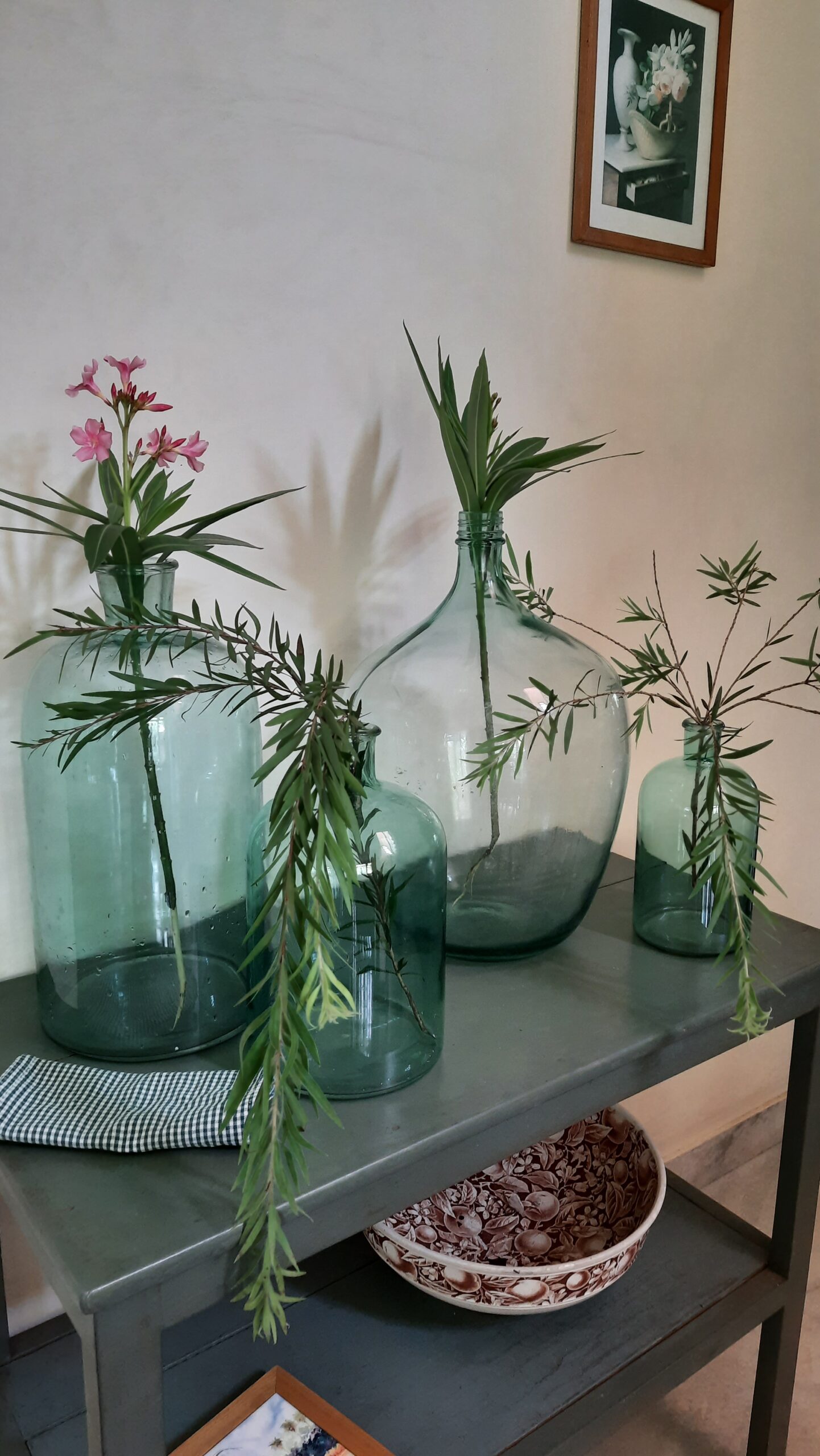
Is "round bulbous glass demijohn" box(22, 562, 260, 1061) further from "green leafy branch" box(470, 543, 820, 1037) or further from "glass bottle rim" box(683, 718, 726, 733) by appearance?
"glass bottle rim" box(683, 718, 726, 733)

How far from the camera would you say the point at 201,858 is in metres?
0.87

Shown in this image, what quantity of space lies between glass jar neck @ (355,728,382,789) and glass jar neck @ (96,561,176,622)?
0.60 ft

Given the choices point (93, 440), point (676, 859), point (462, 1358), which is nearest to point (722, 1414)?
point (462, 1358)

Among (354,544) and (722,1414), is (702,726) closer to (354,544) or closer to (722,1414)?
(354,544)

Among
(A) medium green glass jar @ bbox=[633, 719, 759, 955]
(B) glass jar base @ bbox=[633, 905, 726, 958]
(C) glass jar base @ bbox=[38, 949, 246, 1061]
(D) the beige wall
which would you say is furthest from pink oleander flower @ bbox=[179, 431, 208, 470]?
(B) glass jar base @ bbox=[633, 905, 726, 958]

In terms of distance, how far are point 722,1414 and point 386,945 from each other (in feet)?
3.33

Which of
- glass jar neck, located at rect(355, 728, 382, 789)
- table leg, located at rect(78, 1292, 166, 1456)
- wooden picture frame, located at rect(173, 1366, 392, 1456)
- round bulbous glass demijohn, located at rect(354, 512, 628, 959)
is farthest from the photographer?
round bulbous glass demijohn, located at rect(354, 512, 628, 959)

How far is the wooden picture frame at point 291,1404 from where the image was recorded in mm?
832

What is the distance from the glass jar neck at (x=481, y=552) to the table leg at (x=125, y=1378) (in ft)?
2.09

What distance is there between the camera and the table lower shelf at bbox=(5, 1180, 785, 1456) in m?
→ 0.90

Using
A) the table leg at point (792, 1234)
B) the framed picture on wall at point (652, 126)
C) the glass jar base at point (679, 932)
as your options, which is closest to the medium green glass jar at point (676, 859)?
the glass jar base at point (679, 932)

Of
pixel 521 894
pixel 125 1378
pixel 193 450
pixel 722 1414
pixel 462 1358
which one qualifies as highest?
pixel 193 450

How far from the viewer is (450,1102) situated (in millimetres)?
733

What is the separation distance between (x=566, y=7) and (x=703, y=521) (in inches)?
25.4
